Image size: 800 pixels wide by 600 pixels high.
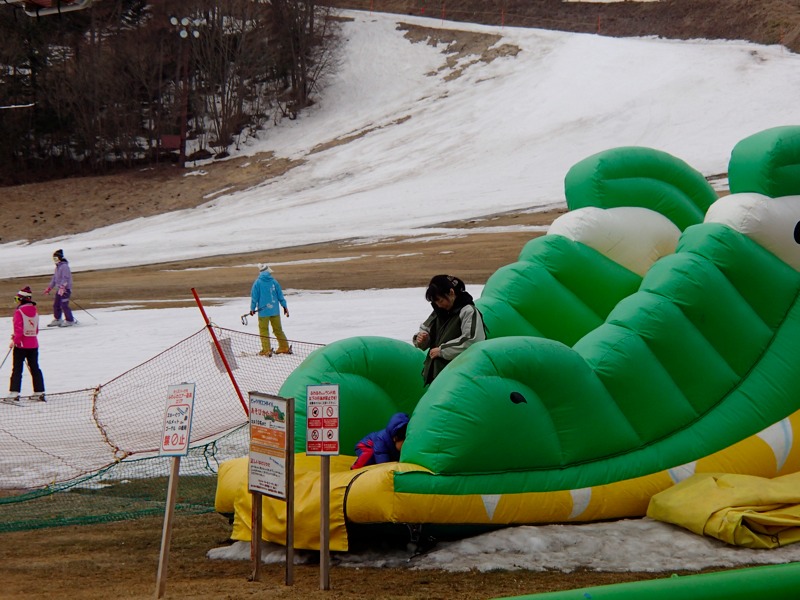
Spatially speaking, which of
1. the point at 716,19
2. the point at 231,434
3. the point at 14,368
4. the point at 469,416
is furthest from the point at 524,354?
the point at 716,19

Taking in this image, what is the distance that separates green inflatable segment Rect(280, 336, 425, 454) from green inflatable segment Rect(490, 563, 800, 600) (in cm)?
379

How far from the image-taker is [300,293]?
22.2m

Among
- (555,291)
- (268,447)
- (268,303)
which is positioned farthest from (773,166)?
(268,303)

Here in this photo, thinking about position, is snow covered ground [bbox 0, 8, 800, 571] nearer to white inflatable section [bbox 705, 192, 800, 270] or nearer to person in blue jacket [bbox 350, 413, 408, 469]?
white inflatable section [bbox 705, 192, 800, 270]

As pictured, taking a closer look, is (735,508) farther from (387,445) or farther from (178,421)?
(178,421)

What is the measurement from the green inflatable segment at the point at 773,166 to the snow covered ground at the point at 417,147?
800 cm

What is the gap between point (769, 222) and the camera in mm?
9086

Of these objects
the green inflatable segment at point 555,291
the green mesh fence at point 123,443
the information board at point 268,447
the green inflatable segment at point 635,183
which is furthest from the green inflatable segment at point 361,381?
the green inflatable segment at point 635,183

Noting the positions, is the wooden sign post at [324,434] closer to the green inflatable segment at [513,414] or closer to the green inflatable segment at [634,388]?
the green inflatable segment at [634,388]

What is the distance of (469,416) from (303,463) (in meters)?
1.34

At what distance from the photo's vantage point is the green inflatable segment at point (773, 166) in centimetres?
926

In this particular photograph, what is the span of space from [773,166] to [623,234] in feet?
5.57

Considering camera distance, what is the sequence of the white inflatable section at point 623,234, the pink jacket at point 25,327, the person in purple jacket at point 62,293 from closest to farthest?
the white inflatable section at point 623,234
the pink jacket at point 25,327
the person in purple jacket at point 62,293

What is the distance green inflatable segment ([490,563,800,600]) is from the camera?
203 inches
